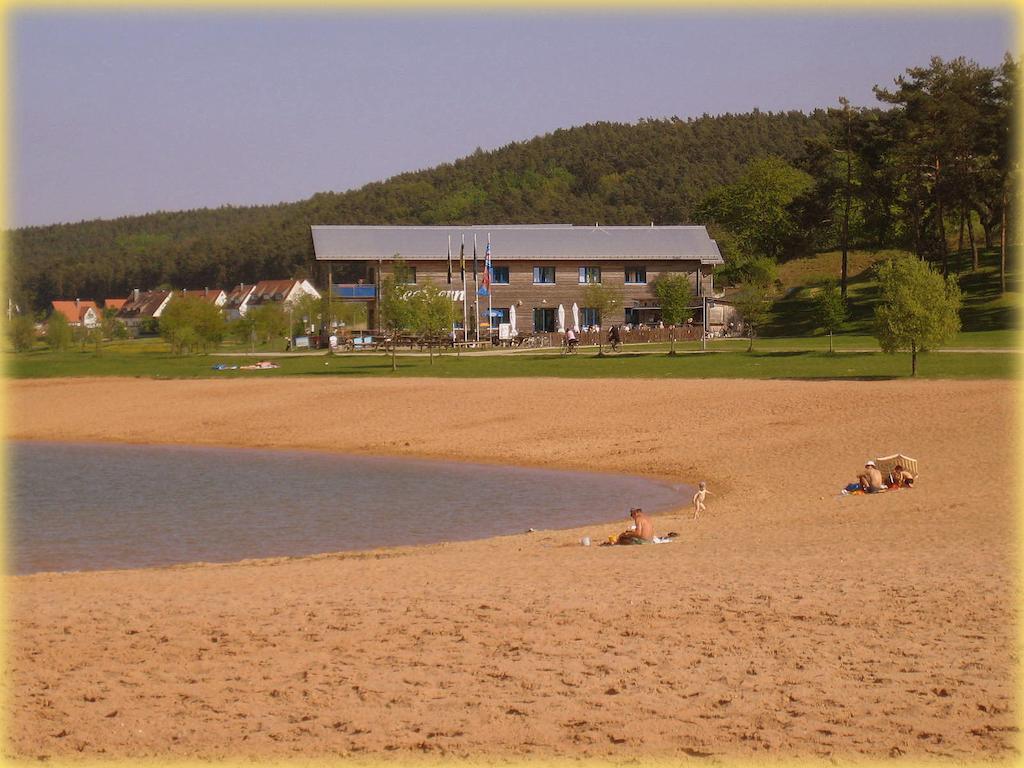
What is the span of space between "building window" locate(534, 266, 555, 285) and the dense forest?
16104 millimetres

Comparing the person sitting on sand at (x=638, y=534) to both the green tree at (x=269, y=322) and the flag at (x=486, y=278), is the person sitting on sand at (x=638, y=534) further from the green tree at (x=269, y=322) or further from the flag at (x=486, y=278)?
the green tree at (x=269, y=322)

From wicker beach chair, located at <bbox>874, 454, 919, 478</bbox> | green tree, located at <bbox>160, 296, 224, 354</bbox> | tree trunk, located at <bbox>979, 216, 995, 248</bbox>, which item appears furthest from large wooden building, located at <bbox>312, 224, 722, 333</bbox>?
wicker beach chair, located at <bbox>874, 454, 919, 478</bbox>

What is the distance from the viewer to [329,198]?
180125mm

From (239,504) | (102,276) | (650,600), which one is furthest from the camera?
(102,276)

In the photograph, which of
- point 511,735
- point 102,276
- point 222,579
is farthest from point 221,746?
point 102,276

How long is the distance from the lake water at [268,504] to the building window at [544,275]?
3823cm

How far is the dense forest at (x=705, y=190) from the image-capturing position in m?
58.3

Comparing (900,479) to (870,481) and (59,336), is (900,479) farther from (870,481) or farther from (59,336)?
(59,336)

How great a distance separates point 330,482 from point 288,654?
48.4ft

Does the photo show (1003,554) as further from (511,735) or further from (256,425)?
(256,425)

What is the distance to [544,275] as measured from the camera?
66500 mm

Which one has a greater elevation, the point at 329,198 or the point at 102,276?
the point at 329,198

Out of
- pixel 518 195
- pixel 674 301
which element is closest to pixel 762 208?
pixel 674 301

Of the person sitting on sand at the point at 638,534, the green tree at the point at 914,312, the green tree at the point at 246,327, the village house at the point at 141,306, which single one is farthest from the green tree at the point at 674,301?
the village house at the point at 141,306
